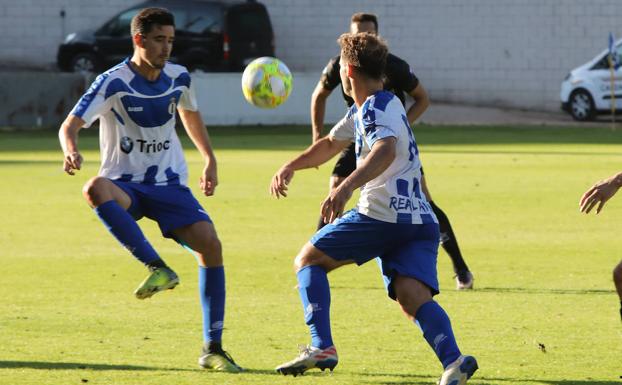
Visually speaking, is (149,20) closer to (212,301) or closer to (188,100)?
(188,100)

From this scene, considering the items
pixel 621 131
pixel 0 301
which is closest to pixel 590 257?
pixel 0 301

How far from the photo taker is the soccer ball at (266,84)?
11.3 metres

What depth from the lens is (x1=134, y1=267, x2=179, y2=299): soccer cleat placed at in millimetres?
6988

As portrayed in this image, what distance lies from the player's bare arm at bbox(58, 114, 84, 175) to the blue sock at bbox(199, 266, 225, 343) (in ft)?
Result: 3.01

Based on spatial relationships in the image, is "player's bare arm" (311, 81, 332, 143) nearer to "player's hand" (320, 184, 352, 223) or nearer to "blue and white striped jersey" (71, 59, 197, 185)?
"blue and white striped jersey" (71, 59, 197, 185)

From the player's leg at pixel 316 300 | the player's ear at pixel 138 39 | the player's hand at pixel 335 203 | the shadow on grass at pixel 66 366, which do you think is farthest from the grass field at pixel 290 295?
the player's ear at pixel 138 39

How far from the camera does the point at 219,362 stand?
7289 mm

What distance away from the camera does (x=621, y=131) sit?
99.5ft

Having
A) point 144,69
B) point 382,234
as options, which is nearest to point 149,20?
point 144,69

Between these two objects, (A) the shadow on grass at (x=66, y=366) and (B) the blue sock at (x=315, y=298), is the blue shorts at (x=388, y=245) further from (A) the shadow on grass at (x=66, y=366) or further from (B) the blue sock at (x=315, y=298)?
(A) the shadow on grass at (x=66, y=366)

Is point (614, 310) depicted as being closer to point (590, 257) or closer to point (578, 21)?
point (590, 257)

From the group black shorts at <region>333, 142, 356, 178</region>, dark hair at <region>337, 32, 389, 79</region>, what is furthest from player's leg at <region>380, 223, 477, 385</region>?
black shorts at <region>333, 142, 356, 178</region>

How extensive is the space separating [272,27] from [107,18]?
16.8 ft

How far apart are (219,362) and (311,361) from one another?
3.02 feet
